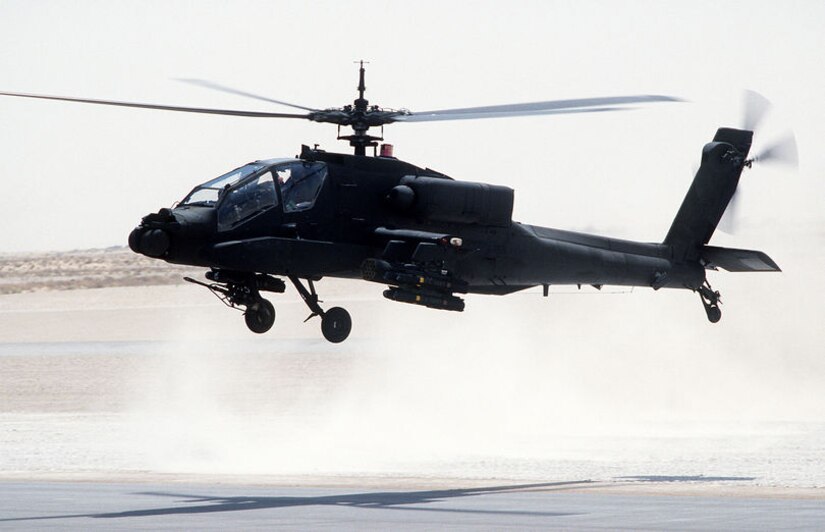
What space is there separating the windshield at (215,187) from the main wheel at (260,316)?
2221mm

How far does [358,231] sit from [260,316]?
2.15m

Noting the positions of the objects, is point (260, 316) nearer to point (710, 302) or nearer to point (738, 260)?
point (710, 302)

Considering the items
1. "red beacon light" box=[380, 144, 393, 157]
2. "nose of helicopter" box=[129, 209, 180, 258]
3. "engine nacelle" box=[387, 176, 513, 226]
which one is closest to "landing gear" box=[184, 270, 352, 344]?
"nose of helicopter" box=[129, 209, 180, 258]

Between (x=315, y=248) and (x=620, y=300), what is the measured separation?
31.4 meters

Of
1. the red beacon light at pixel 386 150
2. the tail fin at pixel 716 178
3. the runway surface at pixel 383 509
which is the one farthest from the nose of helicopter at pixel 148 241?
the tail fin at pixel 716 178

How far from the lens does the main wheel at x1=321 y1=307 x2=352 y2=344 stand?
23984 mm

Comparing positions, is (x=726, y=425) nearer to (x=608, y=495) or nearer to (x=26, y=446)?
(x=608, y=495)

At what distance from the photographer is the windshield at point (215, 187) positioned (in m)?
22.6

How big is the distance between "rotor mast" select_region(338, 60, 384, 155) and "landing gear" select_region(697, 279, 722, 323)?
8267 mm

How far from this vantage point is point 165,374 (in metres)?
48.2

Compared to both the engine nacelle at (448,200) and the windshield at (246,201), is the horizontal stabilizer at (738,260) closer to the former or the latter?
the engine nacelle at (448,200)

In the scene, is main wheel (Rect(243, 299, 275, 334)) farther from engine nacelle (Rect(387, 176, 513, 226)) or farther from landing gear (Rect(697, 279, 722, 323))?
landing gear (Rect(697, 279, 722, 323))

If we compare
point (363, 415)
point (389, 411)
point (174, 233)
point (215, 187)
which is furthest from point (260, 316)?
point (389, 411)

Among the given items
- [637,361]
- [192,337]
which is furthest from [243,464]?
[192,337]
